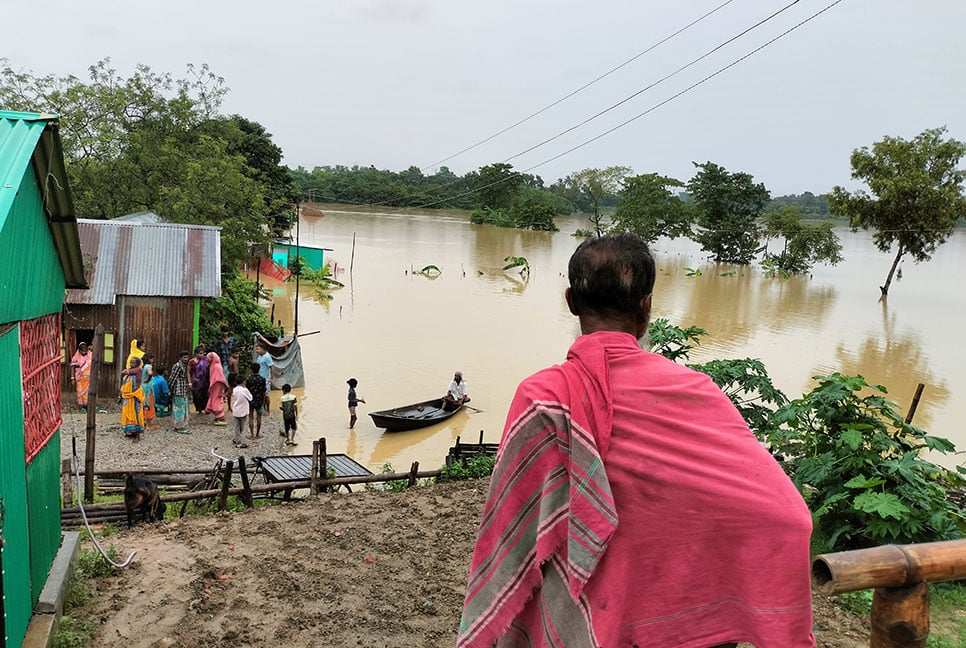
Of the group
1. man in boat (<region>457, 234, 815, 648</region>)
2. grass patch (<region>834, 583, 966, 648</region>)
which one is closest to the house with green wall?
man in boat (<region>457, 234, 815, 648</region>)

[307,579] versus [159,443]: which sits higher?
[307,579]

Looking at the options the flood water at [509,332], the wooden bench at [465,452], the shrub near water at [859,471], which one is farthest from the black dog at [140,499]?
the flood water at [509,332]

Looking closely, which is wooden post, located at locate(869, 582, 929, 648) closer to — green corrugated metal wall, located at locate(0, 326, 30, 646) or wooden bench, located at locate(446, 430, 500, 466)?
green corrugated metal wall, located at locate(0, 326, 30, 646)

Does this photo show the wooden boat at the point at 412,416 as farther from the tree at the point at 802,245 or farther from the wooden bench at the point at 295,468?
the tree at the point at 802,245

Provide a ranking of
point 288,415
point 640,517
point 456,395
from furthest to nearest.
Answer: point 456,395 < point 288,415 < point 640,517

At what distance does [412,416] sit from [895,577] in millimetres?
13495

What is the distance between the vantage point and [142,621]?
4965 mm

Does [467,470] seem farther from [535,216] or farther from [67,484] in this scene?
[535,216]

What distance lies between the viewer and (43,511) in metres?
4.67

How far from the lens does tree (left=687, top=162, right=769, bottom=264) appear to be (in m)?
52.3

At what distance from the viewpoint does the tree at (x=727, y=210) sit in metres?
52.3

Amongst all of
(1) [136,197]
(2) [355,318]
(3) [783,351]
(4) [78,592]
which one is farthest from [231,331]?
(3) [783,351]

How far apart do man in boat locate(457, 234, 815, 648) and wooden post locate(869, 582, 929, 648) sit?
0.82 meters

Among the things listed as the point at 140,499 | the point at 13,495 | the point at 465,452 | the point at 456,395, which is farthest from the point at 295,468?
the point at 456,395
